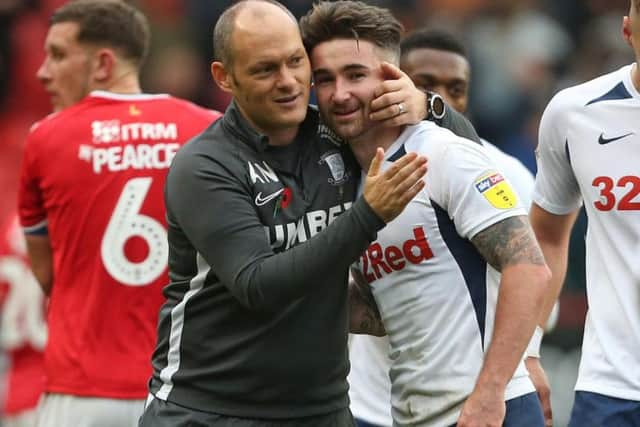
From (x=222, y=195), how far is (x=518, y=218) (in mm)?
905

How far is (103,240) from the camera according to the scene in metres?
5.93

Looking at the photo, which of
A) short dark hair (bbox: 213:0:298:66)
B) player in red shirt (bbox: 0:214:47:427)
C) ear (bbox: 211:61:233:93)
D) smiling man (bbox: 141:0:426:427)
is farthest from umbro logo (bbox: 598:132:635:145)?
player in red shirt (bbox: 0:214:47:427)

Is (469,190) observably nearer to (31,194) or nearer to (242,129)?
(242,129)

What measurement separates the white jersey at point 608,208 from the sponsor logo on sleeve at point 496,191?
44cm

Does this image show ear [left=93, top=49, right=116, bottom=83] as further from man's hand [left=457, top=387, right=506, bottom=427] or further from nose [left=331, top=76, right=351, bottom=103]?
man's hand [left=457, top=387, right=506, bottom=427]

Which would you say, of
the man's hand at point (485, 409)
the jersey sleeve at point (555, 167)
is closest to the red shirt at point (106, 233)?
the jersey sleeve at point (555, 167)

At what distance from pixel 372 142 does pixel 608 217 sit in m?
0.81

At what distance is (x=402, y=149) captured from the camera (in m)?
4.12

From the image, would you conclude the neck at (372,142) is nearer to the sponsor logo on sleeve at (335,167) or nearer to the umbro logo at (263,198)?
the sponsor logo on sleeve at (335,167)

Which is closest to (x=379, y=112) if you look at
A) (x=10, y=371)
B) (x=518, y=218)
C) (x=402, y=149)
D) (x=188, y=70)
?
(x=402, y=149)

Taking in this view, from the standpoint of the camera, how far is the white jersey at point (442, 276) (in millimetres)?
3916

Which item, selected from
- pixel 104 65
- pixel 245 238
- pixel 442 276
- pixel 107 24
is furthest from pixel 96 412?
pixel 442 276

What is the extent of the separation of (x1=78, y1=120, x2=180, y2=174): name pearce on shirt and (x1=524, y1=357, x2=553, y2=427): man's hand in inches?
83.1

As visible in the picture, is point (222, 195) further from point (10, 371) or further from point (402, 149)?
point (10, 371)
